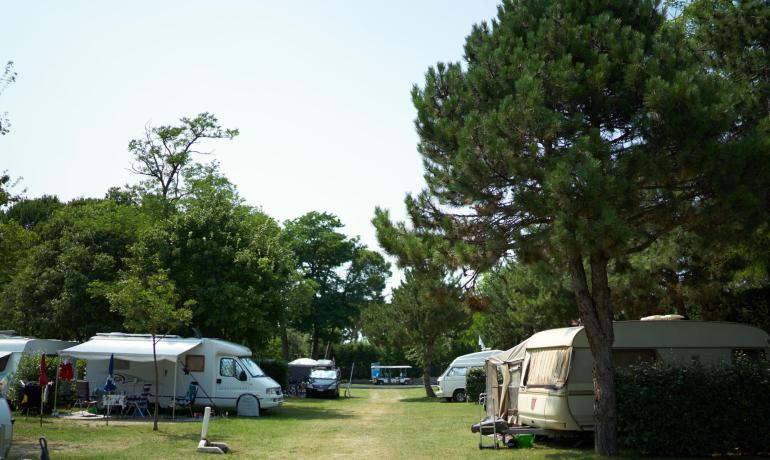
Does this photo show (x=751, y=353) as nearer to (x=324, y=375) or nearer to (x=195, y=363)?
(x=195, y=363)

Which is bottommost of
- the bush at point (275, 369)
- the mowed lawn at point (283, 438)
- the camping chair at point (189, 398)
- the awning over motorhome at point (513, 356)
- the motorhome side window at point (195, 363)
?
the mowed lawn at point (283, 438)

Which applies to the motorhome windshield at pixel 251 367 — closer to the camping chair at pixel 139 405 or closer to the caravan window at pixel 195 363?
the caravan window at pixel 195 363

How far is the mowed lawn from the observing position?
504 inches

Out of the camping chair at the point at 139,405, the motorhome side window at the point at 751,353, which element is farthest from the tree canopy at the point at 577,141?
the camping chair at the point at 139,405

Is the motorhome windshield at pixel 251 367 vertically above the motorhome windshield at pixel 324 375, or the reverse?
the motorhome windshield at pixel 251 367

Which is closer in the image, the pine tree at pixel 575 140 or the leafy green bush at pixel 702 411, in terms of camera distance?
the pine tree at pixel 575 140

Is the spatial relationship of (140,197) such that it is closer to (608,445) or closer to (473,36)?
(473,36)

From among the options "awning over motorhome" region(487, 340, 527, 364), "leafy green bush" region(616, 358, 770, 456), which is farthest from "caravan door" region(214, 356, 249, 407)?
"leafy green bush" region(616, 358, 770, 456)

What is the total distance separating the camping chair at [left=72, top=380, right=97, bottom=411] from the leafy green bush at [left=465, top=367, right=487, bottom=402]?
15.1 metres

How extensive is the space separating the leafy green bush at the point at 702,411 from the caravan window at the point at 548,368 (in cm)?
133

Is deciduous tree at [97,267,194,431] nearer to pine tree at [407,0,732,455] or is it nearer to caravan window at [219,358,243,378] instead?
caravan window at [219,358,243,378]

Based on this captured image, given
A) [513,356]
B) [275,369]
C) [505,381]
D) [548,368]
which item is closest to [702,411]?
[548,368]

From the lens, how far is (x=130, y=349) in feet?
71.1

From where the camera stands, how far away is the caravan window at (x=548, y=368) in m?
13.2
